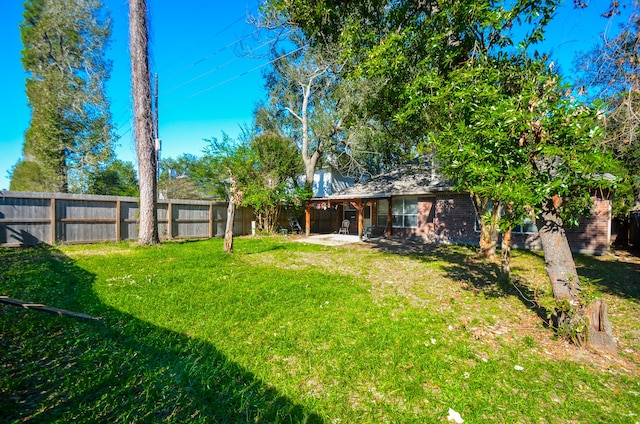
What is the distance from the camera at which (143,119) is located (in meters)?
10.5

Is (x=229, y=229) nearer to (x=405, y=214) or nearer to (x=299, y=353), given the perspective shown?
(x=299, y=353)

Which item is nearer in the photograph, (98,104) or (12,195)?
(12,195)

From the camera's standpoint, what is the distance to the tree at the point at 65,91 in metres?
15.8

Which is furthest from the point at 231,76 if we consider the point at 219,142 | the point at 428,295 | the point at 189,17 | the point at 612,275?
the point at 612,275

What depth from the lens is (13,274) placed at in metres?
5.84

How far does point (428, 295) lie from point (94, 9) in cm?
2341

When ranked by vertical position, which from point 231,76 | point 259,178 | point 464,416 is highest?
point 231,76

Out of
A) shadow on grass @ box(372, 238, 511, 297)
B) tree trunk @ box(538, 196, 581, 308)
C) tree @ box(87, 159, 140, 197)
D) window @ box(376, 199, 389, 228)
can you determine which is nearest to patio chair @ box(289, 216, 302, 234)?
window @ box(376, 199, 389, 228)

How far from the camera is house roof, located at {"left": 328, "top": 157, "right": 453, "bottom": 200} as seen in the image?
13.7m

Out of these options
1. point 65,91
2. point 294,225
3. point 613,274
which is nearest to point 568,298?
point 613,274

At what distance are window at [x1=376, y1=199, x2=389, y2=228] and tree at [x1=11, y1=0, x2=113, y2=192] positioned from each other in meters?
16.5

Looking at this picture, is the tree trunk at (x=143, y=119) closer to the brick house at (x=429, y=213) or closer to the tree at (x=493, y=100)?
the tree at (x=493, y=100)

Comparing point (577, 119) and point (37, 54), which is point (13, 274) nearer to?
point (577, 119)

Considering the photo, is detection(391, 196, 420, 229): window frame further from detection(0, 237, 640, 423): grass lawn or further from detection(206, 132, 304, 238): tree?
detection(0, 237, 640, 423): grass lawn
